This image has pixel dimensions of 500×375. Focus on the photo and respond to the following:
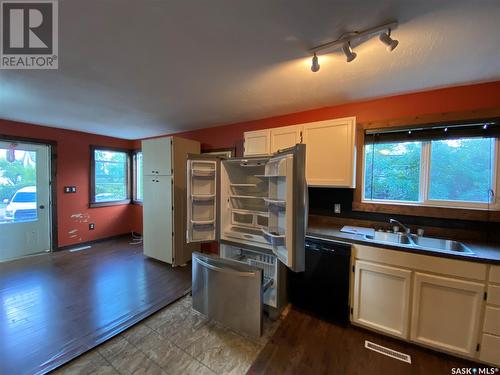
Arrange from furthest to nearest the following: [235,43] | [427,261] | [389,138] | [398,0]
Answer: [389,138] → [427,261] → [235,43] → [398,0]

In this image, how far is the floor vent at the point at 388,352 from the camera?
1.74 meters

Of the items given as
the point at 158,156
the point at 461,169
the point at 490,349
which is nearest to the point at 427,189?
the point at 461,169

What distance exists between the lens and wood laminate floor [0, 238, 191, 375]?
1.75 meters

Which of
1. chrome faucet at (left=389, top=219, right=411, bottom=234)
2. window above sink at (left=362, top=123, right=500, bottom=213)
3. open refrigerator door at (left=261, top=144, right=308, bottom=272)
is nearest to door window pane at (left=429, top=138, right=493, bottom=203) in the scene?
window above sink at (left=362, top=123, right=500, bottom=213)

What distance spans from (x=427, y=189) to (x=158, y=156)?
148 inches

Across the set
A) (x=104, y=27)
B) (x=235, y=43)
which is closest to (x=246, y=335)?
(x=235, y=43)

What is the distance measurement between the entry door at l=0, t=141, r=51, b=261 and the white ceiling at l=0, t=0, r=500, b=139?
118cm

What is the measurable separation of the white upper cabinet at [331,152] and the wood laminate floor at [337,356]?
1491 millimetres

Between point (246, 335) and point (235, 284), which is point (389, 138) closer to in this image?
point (235, 284)

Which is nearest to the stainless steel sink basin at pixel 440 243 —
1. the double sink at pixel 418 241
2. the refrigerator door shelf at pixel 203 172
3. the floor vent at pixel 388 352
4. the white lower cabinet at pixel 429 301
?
the double sink at pixel 418 241

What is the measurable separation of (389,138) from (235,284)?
2327 millimetres

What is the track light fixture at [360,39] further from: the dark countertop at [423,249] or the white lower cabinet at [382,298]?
the white lower cabinet at [382,298]

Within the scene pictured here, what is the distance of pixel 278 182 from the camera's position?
1943 millimetres

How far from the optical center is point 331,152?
7.68 ft
